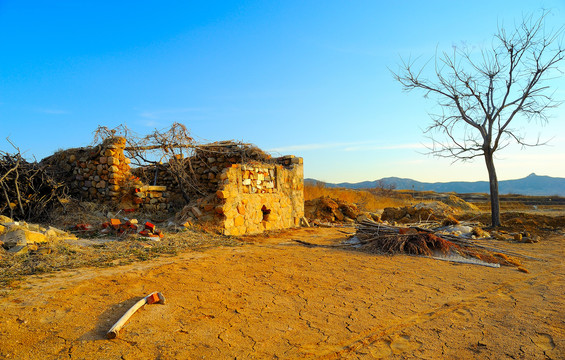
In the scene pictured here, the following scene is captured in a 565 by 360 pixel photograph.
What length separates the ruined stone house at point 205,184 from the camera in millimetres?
8094

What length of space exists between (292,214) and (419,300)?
253 inches

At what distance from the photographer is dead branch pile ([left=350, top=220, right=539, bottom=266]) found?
619 centimetres

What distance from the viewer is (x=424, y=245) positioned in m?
6.34

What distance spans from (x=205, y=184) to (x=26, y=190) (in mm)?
4182

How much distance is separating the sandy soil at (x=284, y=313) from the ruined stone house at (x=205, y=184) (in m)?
3.02

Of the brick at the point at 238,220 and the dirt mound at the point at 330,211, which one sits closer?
the brick at the point at 238,220

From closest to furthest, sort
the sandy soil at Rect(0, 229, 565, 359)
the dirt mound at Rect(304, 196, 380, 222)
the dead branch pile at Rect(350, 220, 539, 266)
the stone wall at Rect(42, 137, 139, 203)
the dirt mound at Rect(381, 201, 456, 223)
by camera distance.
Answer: the sandy soil at Rect(0, 229, 565, 359), the dead branch pile at Rect(350, 220, 539, 266), the stone wall at Rect(42, 137, 139, 203), the dirt mound at Rect(304, 196, 380, 222), the dirt mound at Rect(381, 201, 456, 223)

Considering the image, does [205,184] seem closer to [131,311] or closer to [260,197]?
[260,197]

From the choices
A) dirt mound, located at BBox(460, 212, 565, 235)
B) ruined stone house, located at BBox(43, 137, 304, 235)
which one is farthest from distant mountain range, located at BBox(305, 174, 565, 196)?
ruined stone house, located at BBox(43, 137, 304, 235)

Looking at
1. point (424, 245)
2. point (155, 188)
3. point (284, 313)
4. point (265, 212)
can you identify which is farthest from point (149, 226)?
point (424, 245)

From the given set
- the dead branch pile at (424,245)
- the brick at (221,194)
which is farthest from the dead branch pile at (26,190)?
the dead branch pile at (424,245)

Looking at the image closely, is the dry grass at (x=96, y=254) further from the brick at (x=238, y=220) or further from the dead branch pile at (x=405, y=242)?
the dead branch pile at (x=405, y=242)

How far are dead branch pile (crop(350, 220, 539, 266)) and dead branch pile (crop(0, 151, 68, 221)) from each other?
22.6 feet

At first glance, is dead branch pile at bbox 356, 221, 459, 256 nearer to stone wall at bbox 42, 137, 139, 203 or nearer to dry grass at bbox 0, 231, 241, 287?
dry grass at bbox 0, 231, 241, 287
